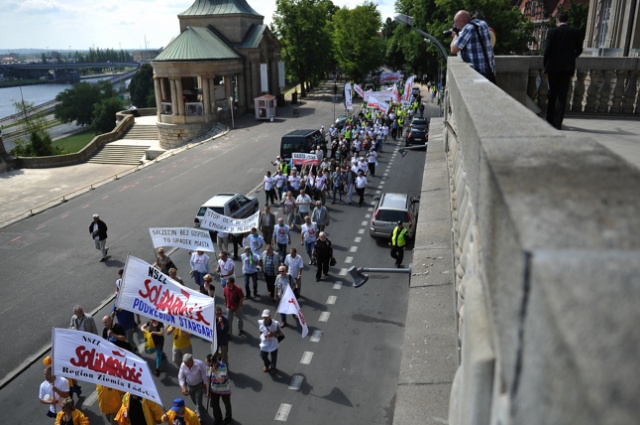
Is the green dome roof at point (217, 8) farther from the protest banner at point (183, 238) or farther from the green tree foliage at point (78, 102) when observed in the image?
the green tree foliage at point (78, 102)

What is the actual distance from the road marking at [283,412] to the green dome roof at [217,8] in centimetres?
5219

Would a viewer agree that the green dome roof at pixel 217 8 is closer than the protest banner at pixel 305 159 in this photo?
No

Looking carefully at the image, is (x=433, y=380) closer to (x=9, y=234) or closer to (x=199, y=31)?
(x=9, y=234)

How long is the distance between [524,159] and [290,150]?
28077 mm

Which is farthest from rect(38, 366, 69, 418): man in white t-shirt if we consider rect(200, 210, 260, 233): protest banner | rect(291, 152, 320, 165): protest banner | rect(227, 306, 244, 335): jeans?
rect(291, 152, 320, 165): protest banner

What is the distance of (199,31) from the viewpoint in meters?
54.0

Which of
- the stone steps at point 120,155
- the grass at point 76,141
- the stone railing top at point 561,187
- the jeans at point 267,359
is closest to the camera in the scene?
the stone railing top at point 561,187

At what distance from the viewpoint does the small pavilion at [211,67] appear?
4903cm

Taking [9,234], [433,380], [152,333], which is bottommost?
[9,234]

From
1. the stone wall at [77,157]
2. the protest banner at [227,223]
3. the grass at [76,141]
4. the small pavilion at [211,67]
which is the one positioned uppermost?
the small pavilion at [211,67]

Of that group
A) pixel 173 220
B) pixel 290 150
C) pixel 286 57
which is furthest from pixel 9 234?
pixel 286 57

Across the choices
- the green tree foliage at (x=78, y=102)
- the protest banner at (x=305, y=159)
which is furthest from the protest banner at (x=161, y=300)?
the green tree foliage at (x=78, y=102)

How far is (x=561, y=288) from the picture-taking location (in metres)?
1.07

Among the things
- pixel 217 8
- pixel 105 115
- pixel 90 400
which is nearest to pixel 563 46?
pixel 90 400
